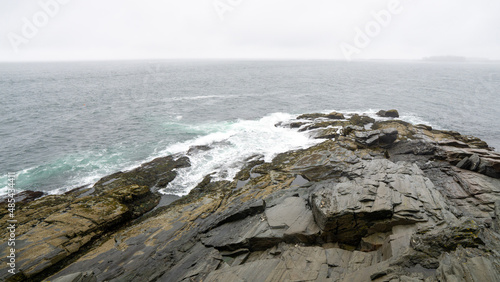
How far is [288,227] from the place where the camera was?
1546 cm

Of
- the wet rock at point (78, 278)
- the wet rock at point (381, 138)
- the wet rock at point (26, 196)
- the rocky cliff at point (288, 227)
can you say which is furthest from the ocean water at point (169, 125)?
the wet rock at point (78, 278)

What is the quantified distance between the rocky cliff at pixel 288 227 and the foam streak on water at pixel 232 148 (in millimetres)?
2266

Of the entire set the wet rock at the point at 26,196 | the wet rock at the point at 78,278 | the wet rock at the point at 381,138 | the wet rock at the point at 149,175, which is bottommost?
the wet rock at the point at 26,196

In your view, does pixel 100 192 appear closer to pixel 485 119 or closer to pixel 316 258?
pixel 316 258

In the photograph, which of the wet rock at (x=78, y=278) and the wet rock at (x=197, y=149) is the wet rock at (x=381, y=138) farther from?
the wet rock at (x=78, y=278)

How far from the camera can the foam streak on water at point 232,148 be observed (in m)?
28.3

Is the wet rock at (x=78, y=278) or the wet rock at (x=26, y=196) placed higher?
the wet rock at (x=78, y=278)

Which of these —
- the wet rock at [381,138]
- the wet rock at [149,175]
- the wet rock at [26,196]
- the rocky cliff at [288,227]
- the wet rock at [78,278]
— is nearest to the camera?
the rocky cliff at [288,227]

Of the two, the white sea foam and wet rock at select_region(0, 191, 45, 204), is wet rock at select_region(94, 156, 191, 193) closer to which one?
the white sea foam

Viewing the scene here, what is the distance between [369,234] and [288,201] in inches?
254

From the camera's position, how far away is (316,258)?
1255 cm

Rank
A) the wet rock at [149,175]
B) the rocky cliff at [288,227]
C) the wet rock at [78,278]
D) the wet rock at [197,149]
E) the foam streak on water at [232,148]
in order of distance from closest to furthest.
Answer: the rocky cliff at [288,227] < the wet rock at [78,278] < the wet rock at [149,175] < the foam streak on water at [232,148] < the wet rock at [197,149]

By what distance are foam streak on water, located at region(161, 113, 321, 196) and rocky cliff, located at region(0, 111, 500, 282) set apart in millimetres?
2266

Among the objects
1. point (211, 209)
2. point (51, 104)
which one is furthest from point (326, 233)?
point (51, 104)
